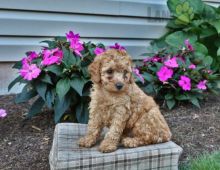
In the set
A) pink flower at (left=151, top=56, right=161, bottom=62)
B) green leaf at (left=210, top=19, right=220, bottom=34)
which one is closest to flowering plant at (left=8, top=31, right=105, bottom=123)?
pink flower at (left=151, top=56, right=161, bottom=62)

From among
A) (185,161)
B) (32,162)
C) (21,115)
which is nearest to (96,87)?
(32,162)

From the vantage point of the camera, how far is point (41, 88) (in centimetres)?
397

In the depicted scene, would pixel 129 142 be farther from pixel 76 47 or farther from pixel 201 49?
pixel 201 49

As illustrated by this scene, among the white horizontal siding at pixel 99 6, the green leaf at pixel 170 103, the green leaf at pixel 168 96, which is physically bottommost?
the green leaf at pixel 170 103

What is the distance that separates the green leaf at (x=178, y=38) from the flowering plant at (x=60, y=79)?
5.98ft

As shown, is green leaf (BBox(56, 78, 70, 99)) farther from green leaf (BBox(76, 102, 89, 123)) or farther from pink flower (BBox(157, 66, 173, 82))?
pink flower (BBox(157, 66, 173, 82))

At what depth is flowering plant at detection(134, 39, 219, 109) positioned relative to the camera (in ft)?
15.6

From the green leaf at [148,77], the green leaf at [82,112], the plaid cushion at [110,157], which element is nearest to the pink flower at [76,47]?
the green leaf at [82,112]

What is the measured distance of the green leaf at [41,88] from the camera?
394cm

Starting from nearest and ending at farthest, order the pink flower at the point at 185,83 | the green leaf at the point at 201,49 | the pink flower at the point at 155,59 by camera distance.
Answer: the pink flower at the point at 185,83, the pink flower at the point at 155,59, the green leaf at the point at 201,49

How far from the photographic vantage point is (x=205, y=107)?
16.3 feet

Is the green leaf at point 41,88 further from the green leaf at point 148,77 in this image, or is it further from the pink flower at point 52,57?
the green leaf at point 148,77

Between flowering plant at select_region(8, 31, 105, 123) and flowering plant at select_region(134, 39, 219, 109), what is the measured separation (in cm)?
91

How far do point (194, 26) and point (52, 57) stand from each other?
281 centimetres
